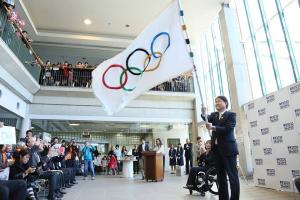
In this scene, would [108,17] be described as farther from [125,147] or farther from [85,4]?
[125,147]

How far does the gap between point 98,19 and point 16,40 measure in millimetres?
4443

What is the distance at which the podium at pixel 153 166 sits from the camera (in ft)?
25.0

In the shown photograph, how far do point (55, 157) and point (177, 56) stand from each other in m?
4.48

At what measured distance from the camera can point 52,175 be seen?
4426 mm

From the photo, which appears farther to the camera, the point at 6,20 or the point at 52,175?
the point at 6,20

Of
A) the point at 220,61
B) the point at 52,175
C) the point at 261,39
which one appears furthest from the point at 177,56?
the point at 220,61

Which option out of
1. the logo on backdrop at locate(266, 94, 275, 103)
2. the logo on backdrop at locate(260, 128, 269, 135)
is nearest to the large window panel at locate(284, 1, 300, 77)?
the logo on backdrop at locate(266, 94, 275, 103)

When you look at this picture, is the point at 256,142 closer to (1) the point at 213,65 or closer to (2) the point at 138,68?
(2) the point at 138,68

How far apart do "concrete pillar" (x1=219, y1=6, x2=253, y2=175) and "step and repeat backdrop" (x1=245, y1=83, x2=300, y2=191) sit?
7.54ft

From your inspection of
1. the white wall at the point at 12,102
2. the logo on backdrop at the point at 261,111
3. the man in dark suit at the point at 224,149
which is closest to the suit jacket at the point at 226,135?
the man in dark suit at the point at 224,149

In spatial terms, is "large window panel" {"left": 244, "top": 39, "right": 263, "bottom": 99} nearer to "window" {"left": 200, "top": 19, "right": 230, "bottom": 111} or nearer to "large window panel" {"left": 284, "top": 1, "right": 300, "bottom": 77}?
"window" {"left": 200, "top": 19, "right": 230, "bottom": 111}

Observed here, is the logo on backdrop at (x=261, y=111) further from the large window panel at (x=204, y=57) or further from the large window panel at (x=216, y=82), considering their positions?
the large window panel at (x=204, y=57)

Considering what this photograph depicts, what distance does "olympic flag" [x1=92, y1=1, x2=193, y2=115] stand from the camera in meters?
3.26

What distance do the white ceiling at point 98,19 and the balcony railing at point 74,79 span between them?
197 cm
